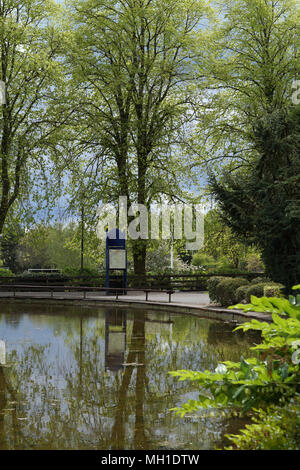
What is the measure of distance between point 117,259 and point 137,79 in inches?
440

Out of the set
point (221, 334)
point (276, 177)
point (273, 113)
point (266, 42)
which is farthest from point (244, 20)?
point (221, 334)

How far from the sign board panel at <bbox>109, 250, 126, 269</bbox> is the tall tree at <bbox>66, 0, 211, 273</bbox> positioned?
3.28m

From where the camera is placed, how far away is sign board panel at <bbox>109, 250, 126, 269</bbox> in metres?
27.1

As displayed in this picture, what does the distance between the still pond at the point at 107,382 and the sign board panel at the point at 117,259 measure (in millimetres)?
10238

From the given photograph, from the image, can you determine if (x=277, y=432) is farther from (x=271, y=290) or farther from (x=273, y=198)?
(x=273, y=198)

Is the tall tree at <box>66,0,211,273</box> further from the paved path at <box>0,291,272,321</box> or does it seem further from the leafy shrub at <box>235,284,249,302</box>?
the leafy shrub at <box>235,284,249,302</box>

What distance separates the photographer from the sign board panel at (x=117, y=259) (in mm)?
27141

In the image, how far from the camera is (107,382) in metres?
8.27

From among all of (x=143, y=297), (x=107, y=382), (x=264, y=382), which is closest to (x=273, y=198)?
(x=143, y=297)

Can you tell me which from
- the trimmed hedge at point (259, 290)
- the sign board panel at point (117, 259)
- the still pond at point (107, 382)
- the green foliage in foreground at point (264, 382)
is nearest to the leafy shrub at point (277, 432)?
the green foliage in foreground at point (264, 382)

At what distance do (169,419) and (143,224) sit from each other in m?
24.6

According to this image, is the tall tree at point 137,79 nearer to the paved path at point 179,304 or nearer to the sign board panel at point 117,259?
the sign board panel at point 117,259
